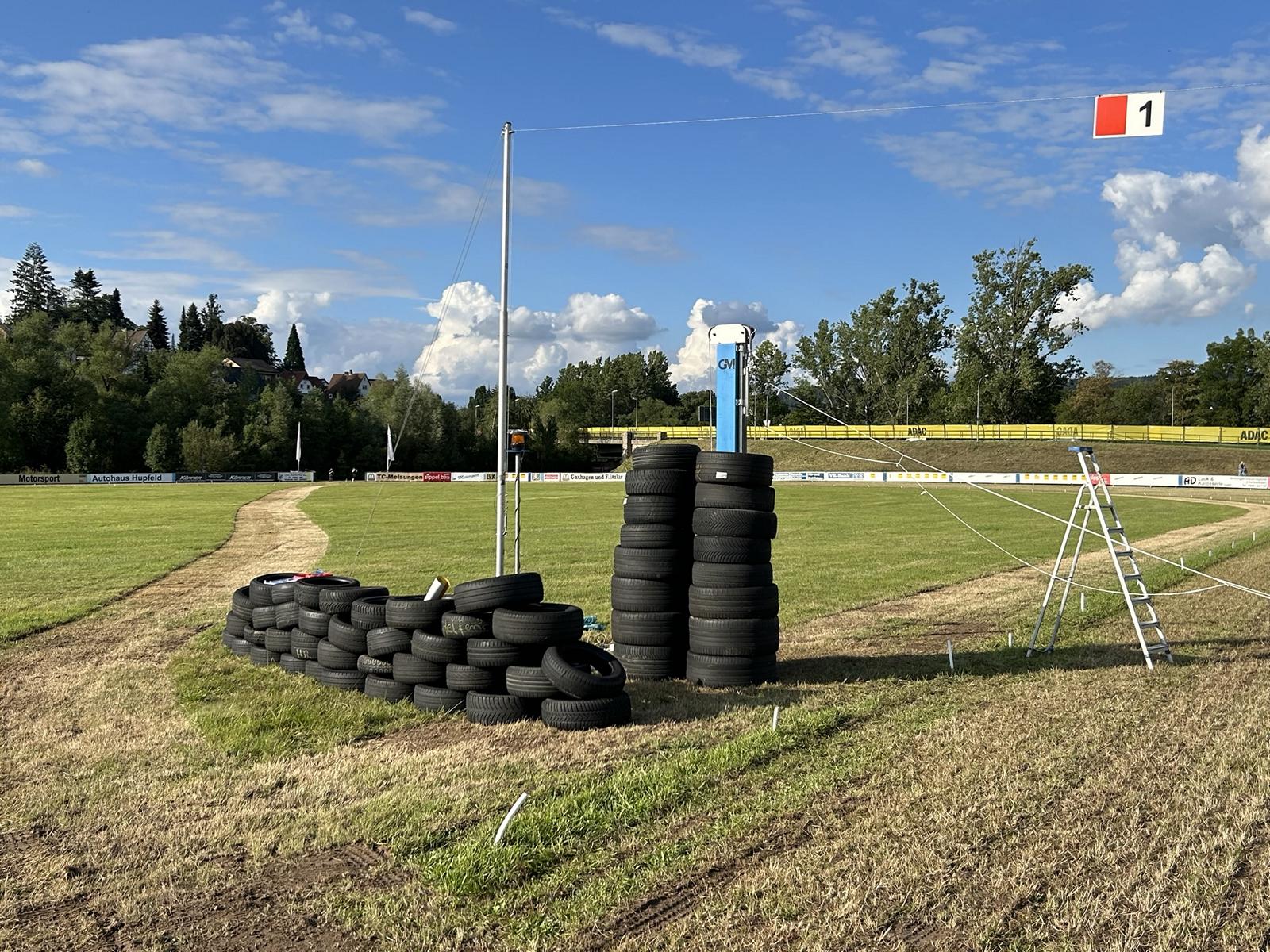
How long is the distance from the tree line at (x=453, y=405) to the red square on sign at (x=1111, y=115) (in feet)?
224

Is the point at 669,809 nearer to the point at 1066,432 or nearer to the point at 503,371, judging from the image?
the point at 503,371

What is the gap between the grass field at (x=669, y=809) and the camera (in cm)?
473

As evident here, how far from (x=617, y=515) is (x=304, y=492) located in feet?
101

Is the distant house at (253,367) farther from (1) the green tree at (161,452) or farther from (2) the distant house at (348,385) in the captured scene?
(1) the green tree at (161,452)

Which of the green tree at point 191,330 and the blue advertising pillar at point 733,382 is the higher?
the green tree at point 191,330

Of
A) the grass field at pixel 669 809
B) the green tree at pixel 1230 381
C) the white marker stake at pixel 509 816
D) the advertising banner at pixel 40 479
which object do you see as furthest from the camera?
the green tree at pixel 1230 381

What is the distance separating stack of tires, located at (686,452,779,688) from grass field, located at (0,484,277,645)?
9.22m

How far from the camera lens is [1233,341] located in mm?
119500

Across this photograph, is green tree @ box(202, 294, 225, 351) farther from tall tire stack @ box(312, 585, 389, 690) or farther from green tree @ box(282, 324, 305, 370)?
tall tire stack @ box(312, 585, 389, 690)

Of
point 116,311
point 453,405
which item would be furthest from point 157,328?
point 453,405

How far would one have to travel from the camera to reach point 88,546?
84.6ft

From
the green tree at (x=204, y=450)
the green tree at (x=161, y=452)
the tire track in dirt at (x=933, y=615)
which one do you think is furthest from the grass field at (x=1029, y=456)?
the tire track in dirt at (x=933, y=615)

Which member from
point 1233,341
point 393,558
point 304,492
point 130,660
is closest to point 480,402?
point 304,492

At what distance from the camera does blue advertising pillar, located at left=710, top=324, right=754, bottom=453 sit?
11.3 metres
